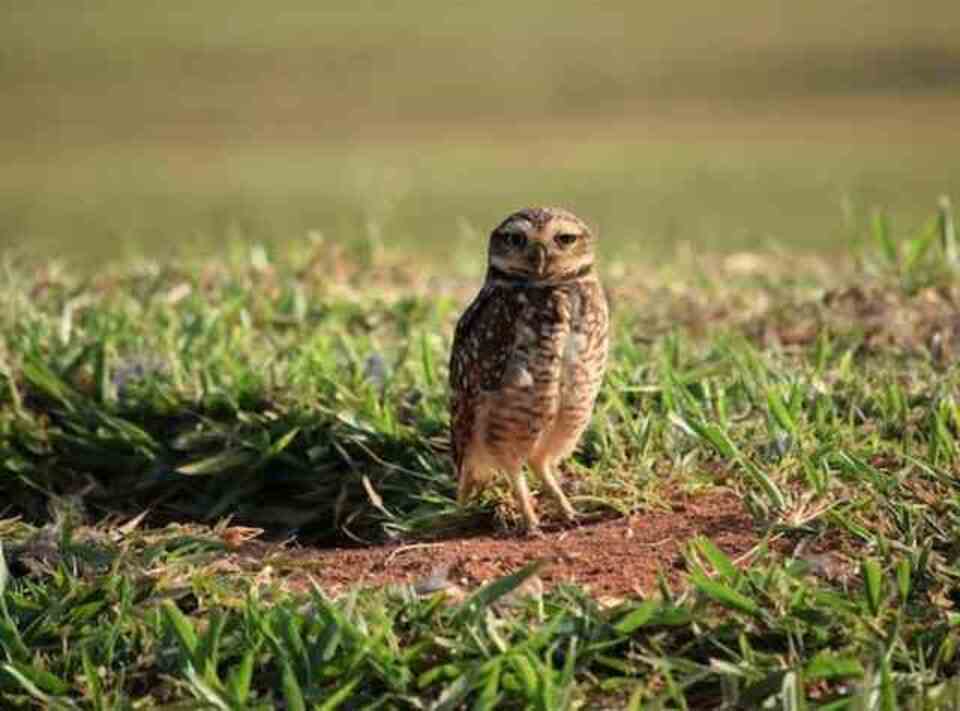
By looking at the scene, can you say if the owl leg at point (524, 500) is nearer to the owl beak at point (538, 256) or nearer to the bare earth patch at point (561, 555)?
the bare earth patch at point (561, 555)

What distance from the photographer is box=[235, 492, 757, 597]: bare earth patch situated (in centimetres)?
338

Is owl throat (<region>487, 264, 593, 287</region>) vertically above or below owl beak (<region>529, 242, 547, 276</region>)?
below

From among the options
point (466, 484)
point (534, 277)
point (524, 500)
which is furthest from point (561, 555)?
point (534, 277)

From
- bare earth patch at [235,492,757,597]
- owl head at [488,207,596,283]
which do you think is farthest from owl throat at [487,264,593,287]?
bare earth patch at [235,492,757,597]

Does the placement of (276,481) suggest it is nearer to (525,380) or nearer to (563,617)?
(525,380)

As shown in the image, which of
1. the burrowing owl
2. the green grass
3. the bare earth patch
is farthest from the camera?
the burrowing owl

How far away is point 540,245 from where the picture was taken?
3.79 meters

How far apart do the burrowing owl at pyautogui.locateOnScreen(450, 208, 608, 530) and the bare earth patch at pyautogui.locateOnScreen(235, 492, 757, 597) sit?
17 centimetres

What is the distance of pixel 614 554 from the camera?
3.49 m

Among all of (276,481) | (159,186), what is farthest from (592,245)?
(159,186)

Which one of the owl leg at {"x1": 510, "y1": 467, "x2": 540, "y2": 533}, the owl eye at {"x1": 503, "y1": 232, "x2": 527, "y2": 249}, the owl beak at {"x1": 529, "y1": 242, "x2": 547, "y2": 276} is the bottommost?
the owl leg at {"x1": 510, "y1": 467, "x2": 540, "y2": 533}

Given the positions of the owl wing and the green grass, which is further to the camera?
the owl wing

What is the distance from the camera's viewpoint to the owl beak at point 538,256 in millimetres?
3787

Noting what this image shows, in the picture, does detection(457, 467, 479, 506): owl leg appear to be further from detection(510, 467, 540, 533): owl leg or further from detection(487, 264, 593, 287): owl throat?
detection(487, 264, 593, 287): owl throat
